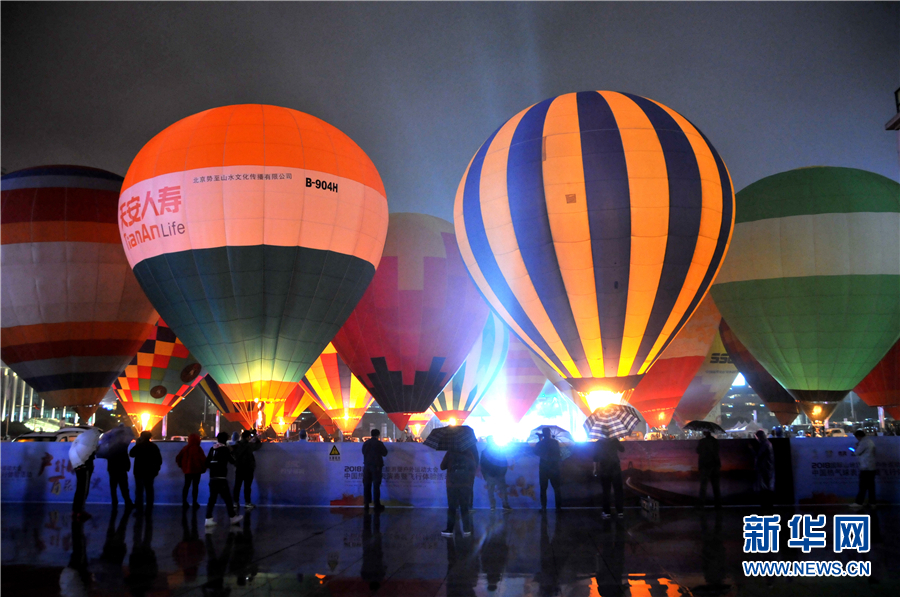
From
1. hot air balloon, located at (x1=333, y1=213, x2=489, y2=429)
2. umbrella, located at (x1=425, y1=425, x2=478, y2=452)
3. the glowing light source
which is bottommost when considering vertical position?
umbrella, located at (x1=425, y1=425, x2=478, y2=452)

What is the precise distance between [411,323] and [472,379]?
8.32 metres

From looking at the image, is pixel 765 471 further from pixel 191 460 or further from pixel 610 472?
pixel 191 460

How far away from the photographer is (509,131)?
1694cm

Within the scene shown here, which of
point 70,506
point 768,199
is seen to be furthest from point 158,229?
point 768,199

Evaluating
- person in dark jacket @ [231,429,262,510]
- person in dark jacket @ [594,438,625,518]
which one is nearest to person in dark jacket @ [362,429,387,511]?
person in dark jacket @ [231,429,262,510]

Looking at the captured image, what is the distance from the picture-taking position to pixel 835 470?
11.5 meters

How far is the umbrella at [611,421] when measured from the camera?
49.6 feet

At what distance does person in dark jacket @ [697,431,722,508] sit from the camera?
10898mm

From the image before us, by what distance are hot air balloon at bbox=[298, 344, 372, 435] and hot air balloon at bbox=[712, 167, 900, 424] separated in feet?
54.6

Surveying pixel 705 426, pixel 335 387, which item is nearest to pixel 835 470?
pixel 705 426

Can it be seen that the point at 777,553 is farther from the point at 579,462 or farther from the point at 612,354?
the point at 612,354

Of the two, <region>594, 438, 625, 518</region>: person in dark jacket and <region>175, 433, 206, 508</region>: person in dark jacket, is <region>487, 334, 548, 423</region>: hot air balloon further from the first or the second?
<region>175, 433, 206, 508</region>: person in dark jacket

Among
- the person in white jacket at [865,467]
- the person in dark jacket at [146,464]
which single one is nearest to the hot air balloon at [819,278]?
the person in white jacket at [865,467]

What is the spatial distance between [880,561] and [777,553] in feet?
3.20
